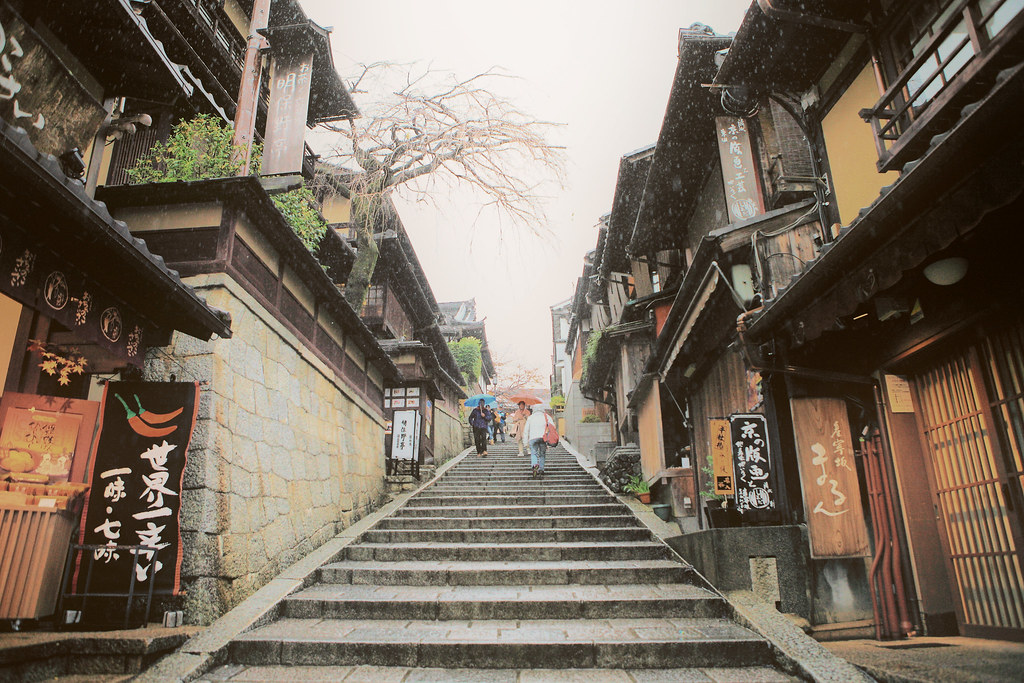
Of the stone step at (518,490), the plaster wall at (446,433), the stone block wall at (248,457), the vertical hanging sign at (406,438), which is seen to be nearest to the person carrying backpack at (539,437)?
the stone step at (518,490)

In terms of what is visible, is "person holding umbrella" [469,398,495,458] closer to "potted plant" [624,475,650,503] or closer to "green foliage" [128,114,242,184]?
"potted plant" [624,475,650,503]

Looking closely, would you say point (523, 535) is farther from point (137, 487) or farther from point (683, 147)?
point (683, 147)

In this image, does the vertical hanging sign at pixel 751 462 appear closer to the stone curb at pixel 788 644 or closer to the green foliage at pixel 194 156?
the stone curb at pixel 788 644

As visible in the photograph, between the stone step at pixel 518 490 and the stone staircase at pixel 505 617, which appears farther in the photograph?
the stone step at pixel 518 490

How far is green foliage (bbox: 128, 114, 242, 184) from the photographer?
737cm

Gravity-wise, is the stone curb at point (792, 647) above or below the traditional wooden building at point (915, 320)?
below

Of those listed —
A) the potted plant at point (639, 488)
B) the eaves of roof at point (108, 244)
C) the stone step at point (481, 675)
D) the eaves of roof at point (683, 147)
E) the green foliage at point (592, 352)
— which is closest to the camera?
the eaves of roof at point (108, 244)

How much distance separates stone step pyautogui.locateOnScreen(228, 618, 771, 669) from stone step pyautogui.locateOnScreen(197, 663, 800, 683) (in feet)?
0.24

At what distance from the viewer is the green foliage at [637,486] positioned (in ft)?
36.2

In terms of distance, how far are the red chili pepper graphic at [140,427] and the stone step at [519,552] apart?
11.9 feet

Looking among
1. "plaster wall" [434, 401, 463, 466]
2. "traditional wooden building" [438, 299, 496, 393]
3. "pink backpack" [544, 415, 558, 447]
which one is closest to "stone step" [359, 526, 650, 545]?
"pink backpack" [544, 415, 558, 447]

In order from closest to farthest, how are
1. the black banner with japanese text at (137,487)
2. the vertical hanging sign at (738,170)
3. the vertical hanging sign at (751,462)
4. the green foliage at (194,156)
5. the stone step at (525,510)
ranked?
the black banner with japanese text at (137,487) → the vertical hanging sign at (751,462) → the green foliage at (194,156) → the vertical hanging sign at (738,170) → the stone step at (525,510)

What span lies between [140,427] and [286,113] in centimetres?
721

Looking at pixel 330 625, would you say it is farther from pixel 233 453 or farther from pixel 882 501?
pixel 882 501
